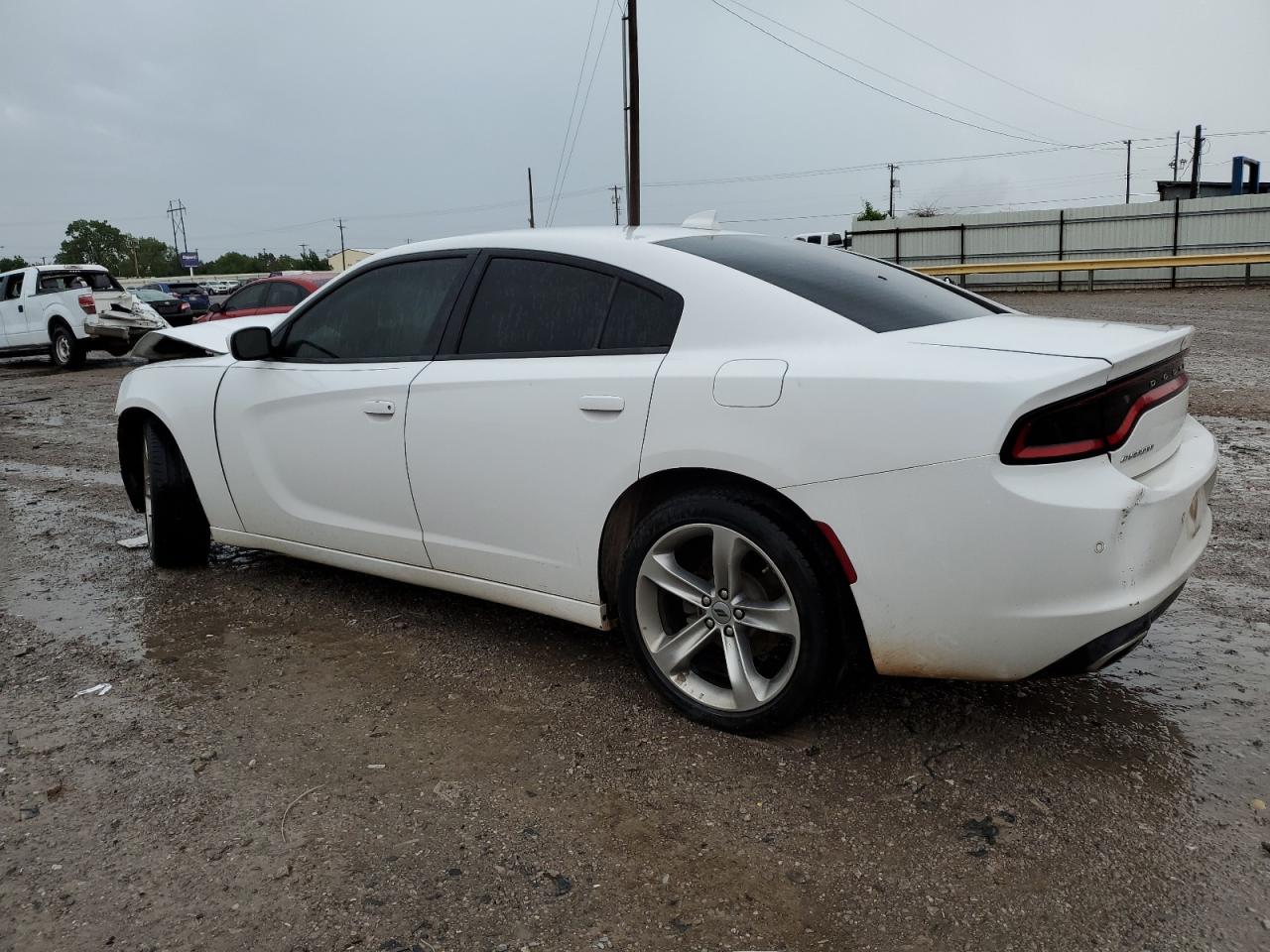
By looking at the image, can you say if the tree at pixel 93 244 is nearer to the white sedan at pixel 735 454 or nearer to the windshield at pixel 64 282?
the windshield at pixel 64 282

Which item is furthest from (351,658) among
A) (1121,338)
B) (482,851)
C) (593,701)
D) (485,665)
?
(1121,338)

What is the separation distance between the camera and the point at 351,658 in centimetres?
382

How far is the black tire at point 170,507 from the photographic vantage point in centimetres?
479

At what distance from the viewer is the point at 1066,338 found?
2818 mm

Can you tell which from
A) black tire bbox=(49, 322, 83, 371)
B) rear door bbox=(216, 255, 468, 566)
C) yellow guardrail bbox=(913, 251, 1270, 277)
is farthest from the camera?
yellow guardrail bbox=(913, 251, 1270, 277)

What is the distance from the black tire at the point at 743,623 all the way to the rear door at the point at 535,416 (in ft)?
0.62

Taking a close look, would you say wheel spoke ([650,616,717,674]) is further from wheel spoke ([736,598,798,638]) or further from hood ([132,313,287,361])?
hood ([132,313,287,361])

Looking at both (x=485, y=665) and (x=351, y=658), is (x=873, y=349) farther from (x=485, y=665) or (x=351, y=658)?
(x=351, y=658)

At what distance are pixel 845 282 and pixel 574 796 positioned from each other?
6.02ft

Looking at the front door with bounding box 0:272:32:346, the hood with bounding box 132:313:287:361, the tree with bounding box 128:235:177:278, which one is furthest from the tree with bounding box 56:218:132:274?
the hood with bounding box 132:313:287:361

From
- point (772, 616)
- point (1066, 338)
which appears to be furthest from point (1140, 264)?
point (772, 616)

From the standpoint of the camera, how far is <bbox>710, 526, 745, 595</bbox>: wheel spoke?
2.91 meters

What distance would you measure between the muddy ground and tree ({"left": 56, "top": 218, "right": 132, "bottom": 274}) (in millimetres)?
132507

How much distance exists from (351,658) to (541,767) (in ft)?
3.92
